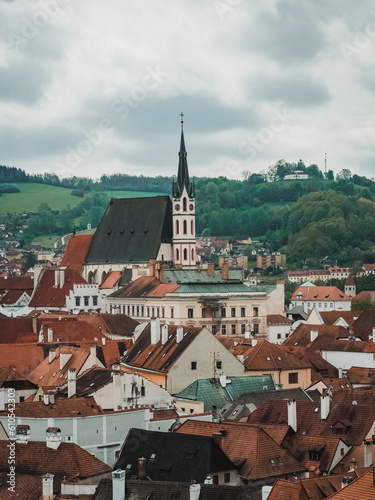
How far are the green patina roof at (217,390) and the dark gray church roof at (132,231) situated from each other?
66909 millimetres

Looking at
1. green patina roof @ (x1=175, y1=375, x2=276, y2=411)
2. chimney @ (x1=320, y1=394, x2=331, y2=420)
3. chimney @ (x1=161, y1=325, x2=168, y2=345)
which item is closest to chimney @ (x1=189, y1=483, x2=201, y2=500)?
chimney @ (x1=320, y1=394, x2=331, y2=420)

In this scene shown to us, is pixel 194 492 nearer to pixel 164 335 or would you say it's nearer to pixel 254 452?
pixel 254 452

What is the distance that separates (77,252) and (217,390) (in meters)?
81.8

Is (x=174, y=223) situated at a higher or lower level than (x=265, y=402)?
higher

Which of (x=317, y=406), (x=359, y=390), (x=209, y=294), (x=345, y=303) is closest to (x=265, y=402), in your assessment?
(x=317, y=406)

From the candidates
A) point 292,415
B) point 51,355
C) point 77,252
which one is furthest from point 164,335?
point 77,252

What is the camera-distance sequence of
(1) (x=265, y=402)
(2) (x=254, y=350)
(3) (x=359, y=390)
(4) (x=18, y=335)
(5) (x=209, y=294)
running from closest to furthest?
(1) (x=265, y=402) < (3) (x=359, y=390) < (2) (x=254, y=350) < (4) (x=18, y=335) < (5) (x=209, y=294)

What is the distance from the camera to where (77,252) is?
142m

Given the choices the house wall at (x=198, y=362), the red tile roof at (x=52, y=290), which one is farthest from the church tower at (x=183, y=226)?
the house wall at (x=198, y=362)

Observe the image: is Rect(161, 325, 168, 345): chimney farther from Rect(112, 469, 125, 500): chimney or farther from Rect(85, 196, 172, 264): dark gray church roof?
Rect(85, 196, 172, 264): dark gray church roof

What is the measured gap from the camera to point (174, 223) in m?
132

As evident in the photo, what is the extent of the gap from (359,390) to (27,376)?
18.7 meters

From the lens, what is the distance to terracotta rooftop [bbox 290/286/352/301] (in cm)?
16690

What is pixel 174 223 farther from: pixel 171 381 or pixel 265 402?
pixel 265 402
